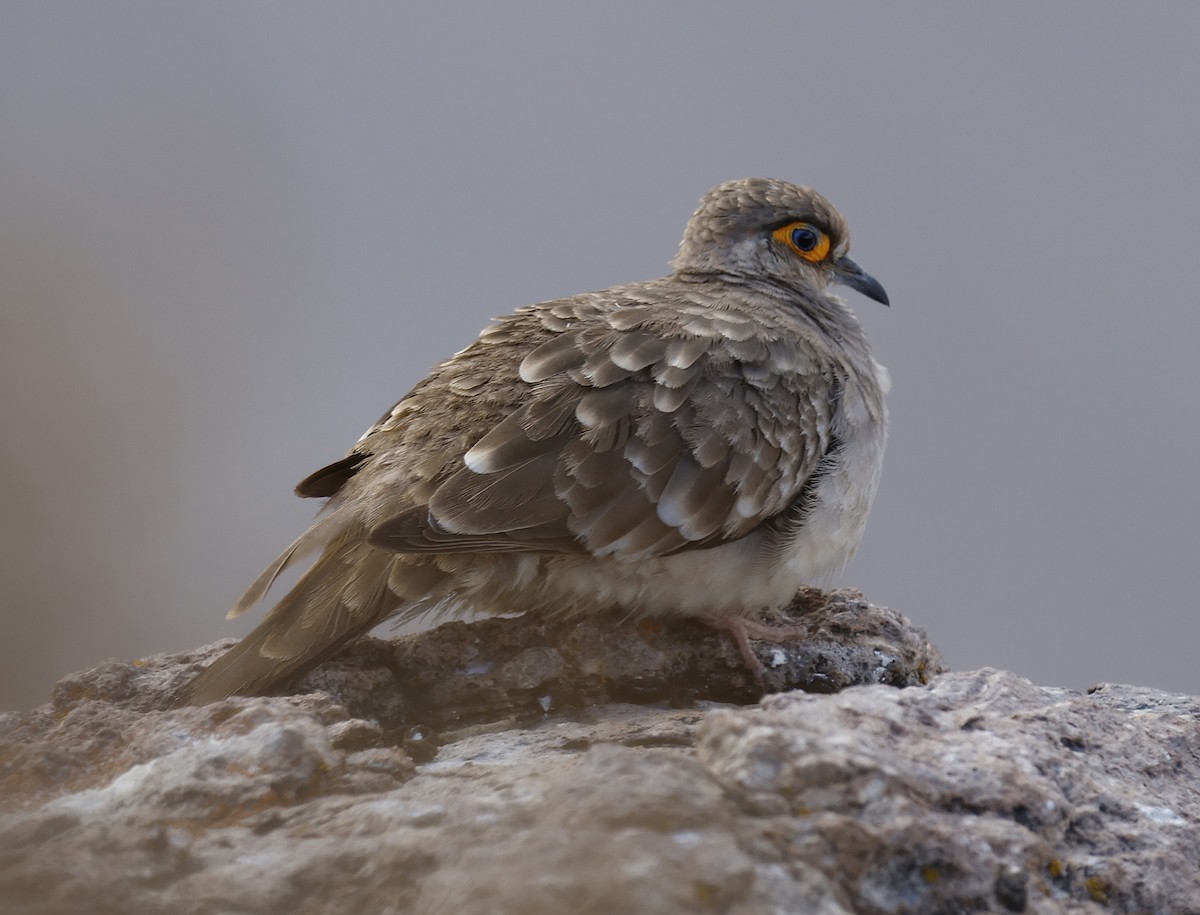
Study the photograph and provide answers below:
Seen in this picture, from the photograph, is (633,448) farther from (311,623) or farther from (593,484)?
(311,623)

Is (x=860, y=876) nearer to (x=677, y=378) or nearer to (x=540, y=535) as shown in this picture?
(x=540, y=535)

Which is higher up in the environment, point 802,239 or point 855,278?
point 802,239

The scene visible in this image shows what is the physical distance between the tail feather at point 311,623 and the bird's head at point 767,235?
2411mm

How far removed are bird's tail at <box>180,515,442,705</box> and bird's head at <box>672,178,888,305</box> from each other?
93.0 inches

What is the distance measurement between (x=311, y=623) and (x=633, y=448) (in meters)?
1.15

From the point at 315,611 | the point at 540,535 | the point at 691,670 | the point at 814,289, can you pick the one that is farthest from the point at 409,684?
the point at 814,289

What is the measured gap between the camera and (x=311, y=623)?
12.1 feet

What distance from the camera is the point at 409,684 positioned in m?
3.81

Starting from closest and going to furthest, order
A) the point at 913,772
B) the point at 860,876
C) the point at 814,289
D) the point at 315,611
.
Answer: the point at 860,876
the point at 913,772
the point at 315,611
the point at 814,289

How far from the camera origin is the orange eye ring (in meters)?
5.59

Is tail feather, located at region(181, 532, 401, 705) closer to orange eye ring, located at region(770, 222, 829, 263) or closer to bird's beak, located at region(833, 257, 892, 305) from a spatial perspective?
orange eye ring, located at region(770, 222, 829, 263)

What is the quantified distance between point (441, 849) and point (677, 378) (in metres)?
2.12

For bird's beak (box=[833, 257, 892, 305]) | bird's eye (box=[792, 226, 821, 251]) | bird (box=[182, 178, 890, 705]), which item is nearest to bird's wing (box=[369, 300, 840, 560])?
bird (box=[182, 178, 890, 705])

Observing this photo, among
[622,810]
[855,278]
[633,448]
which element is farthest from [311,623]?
[855,278]
